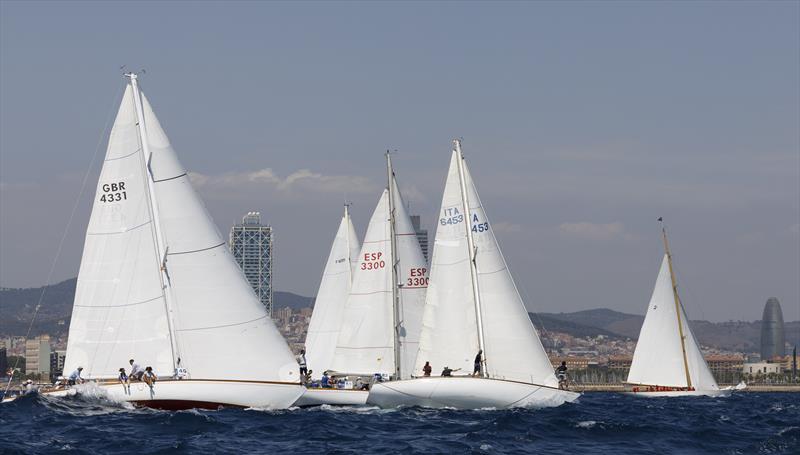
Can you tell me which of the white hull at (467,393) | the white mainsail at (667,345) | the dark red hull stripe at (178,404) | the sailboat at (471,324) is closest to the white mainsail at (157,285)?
the dark red hull stripe at (178,404)

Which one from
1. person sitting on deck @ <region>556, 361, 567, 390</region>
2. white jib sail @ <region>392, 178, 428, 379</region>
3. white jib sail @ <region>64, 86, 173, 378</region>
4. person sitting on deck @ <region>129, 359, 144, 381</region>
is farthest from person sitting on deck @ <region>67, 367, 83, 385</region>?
person sitting on deck @ <region>556, 361, 567, 390</region>

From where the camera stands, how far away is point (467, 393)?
4150 cm

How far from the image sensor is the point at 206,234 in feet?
133

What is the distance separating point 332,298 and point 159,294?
62.1ft

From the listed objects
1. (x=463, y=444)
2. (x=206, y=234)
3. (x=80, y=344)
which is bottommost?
(x=463, y=444)

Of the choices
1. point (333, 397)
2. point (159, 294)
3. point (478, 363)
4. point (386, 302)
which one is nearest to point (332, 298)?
point (386, 302)

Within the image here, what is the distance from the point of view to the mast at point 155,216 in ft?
132

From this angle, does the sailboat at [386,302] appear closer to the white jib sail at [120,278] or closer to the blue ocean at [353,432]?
the blue ocean at [353,432]

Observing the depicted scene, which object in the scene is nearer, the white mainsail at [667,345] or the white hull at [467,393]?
the white hull at [467,393]

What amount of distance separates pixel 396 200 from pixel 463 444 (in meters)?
19.5

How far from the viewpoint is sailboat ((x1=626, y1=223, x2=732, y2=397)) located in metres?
77.8

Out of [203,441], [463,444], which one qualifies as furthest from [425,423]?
[203,441]

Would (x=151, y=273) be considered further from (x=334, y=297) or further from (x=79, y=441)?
(x=334, y=297)

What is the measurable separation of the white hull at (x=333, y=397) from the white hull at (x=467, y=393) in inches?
217
